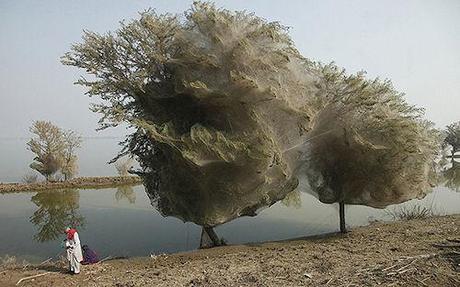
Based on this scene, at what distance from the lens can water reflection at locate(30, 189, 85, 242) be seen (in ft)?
71.5

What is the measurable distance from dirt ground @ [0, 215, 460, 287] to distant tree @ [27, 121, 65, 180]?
99.6ft

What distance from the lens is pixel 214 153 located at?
12320mm

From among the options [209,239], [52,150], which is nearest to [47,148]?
[52,150]

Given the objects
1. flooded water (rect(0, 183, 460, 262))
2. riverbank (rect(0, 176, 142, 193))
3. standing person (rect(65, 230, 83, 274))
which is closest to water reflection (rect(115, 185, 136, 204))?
flooded water (rect(0, 183, 460, 262))

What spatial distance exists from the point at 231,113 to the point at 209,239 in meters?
5.59

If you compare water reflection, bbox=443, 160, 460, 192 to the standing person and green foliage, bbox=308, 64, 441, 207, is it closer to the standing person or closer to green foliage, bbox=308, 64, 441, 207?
green foliage, bbox=308, 64, 441, 207

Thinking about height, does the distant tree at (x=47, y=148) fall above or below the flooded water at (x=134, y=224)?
above

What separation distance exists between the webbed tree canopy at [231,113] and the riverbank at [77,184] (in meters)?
27.8

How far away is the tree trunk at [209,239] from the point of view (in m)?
15.0

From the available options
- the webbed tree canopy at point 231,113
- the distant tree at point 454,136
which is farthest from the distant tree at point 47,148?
the distant tree at point 454,136

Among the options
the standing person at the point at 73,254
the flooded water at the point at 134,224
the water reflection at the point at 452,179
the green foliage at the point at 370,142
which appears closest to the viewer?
the standing person at the point at 73,254

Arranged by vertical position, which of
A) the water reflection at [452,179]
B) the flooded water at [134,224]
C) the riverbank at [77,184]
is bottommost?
the flooded water at [134,224]

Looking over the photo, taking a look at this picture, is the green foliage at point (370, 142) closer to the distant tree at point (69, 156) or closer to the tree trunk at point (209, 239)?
the tree trunk at point (209, 239)

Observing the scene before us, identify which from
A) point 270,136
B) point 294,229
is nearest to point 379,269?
point 270,136
